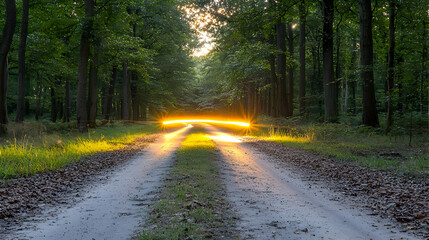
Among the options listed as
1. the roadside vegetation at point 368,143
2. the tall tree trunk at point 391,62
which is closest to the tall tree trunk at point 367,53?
the tall tree trunk at point 391,62

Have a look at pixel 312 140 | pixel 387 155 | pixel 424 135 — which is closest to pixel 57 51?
pixel 312 140

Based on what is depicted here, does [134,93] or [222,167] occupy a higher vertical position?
[134,93]

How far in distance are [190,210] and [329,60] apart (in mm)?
16311

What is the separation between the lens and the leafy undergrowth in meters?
4.57

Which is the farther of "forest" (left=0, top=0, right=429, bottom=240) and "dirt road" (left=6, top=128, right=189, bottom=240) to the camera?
"forest" (left=0, top=0, right=429, bottom=240)

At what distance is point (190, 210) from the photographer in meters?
5.61

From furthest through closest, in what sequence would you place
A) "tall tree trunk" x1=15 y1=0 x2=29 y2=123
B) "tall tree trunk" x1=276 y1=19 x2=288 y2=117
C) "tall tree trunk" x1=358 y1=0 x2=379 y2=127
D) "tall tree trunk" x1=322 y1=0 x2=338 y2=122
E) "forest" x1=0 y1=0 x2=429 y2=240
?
"tall tree trunk" x1=276 y1=19 x2=288 y2=117
"tall tree trunk" x1=15 y1=0 x2=29 y2=123
"tall tree trunk" x1=322 y1=0 x2=338 y2=122
"tall tree trunk" x1=358 y1=0 x2=379 y2=127
"forest" x1=0 y1=0 x2=429 y2=240

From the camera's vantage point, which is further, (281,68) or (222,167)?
(281,68)

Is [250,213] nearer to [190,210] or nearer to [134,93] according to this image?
[190,210]

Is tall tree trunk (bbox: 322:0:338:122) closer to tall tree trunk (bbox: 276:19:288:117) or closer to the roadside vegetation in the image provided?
the roadside vegetation

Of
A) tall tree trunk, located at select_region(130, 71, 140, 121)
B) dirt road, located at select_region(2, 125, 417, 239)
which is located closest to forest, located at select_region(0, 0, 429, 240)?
dirt road, located at select_region(2, 125, 417, 239)

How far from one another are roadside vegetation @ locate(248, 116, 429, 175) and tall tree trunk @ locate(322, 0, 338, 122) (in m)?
1.28

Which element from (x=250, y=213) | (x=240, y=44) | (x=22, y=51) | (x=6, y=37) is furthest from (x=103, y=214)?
(x=240, y=44)

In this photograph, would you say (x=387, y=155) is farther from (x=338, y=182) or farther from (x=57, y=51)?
(x=57, y=51)
